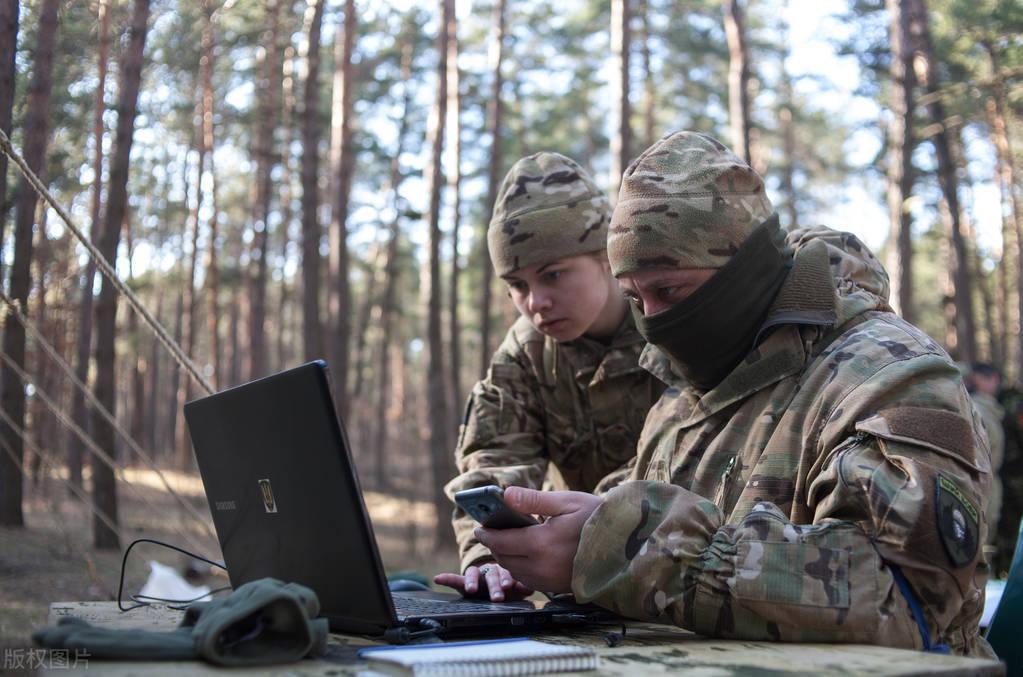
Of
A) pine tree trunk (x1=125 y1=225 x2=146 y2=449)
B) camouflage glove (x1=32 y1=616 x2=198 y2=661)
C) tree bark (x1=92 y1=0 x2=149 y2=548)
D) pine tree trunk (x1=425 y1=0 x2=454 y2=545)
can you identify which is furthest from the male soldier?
pine tree trunk (x1=125 y1=225 x2=146 y2=449)

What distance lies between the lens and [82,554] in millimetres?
8180

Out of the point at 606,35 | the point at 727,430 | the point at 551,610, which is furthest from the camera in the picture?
the point at 606,35

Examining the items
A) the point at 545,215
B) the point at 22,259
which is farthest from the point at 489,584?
the point at 22,259

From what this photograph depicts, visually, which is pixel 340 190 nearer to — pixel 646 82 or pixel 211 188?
pixel 211 188

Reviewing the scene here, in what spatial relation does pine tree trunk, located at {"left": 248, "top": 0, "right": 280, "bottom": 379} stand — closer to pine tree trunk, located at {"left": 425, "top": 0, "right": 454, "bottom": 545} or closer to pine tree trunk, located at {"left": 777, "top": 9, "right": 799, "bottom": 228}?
pine tree trunk, located at {"left": 425, "top": 0, "right": 454, "bottom": 545}

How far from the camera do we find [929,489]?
→ 5.85ft

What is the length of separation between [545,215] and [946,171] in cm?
1176

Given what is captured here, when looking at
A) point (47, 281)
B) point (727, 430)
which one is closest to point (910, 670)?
point (727, 430)

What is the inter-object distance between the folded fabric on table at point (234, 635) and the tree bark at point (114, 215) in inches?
374

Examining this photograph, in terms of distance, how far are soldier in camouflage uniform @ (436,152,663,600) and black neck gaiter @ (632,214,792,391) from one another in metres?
0.99

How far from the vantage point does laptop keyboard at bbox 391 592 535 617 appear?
6.71ft

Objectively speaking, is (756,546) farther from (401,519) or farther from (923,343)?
(401,519)

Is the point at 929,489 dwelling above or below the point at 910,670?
above

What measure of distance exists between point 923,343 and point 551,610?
1015mm
